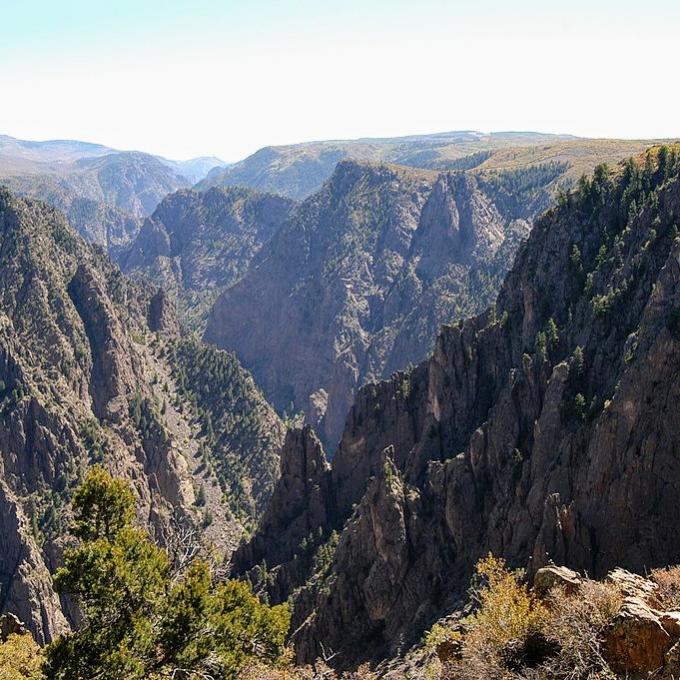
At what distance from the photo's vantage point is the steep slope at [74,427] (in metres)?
120

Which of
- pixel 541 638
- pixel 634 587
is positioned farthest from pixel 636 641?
pixel 634 587

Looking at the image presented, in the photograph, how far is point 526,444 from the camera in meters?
67.8

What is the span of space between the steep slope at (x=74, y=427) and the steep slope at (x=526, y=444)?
43533 millimetres

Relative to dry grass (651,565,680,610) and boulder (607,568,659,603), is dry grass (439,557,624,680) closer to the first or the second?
boulder (607,568,659,603)

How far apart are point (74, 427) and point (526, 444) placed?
332 ft

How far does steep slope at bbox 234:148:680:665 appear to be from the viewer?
2093 inches

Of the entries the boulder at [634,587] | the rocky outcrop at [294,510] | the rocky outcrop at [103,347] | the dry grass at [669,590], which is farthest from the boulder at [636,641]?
the rocky outcrop at [103,347]

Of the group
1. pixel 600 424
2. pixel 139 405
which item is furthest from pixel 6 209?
pixel 600 424

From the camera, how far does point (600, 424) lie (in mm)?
56156

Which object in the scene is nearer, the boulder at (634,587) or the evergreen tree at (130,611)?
the boulder at (634,587)

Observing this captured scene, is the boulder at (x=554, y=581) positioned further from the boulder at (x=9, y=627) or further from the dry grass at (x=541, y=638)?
the boulder at (x=9, y=627)

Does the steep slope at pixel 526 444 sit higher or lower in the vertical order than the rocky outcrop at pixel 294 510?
higher

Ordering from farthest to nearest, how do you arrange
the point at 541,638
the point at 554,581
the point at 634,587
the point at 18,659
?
the point at 18,659
the point at 554,581
the point at 634,587
the point at 541,638

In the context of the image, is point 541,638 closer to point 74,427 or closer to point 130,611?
point 130,611
